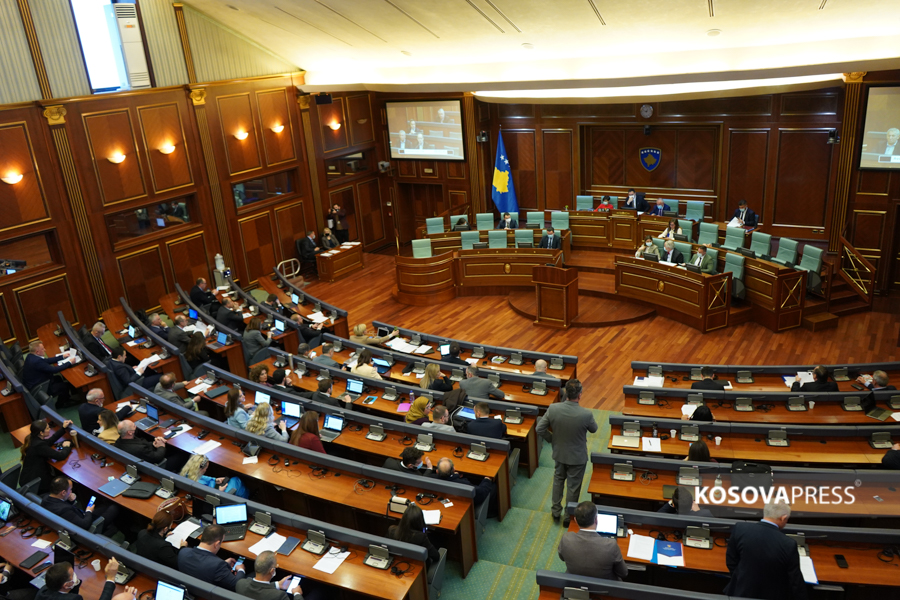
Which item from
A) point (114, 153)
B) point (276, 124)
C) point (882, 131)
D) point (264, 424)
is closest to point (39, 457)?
point (264, 424)

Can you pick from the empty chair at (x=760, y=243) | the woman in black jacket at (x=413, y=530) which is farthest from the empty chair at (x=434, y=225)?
the woman in black jacket at (x=413, y=530)

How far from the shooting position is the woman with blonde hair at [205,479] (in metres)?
5.87

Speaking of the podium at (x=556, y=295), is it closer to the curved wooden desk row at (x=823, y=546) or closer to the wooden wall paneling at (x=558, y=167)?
the wooden wall paneling at (x=558, y=167)

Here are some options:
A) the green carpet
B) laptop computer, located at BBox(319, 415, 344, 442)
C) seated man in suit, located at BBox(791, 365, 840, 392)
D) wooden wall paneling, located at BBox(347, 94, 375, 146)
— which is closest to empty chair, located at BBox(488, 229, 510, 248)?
wooden wall paneling, located at BBox(347, 94, 375, 146)

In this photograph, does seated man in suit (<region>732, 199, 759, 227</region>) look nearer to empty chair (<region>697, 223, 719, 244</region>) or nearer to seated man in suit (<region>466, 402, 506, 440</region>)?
empty chair (<region>697, 223, 719, 244</region>)

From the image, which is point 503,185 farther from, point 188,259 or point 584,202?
point 188,259

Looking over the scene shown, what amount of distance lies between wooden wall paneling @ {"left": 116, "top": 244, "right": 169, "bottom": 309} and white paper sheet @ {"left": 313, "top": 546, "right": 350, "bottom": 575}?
8.05 meters

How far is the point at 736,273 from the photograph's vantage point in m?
10.4

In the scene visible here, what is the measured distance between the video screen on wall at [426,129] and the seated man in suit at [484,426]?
31.5 feet

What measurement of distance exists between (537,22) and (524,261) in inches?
164

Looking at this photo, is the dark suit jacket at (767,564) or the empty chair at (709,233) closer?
the dark suit jacket at (767,564)

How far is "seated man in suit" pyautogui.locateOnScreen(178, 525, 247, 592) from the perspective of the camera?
15.3 ft

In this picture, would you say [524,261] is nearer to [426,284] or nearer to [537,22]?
[426,284]

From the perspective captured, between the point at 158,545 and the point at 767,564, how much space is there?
13.8ft
